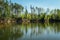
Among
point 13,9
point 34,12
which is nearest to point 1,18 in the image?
point 13,9

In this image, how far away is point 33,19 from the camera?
278ft

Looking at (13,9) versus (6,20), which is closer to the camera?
(6,20)

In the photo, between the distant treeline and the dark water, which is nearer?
the dark water

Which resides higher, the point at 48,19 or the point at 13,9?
the point at 13,9

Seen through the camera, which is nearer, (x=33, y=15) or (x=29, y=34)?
(x=29, y=34)

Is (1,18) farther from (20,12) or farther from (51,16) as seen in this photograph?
(51,16)

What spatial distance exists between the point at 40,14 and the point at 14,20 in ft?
60.0

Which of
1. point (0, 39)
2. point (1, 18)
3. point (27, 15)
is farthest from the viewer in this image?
point (27, 15)

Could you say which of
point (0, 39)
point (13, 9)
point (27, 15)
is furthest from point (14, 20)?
point (0, 39)

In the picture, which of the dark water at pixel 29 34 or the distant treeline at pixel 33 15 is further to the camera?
the distant treeline at pixel 33 15

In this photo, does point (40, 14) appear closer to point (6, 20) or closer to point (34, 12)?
point (34, 12)

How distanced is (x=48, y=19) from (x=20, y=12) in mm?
14245

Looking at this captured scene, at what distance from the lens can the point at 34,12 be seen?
8938 cm

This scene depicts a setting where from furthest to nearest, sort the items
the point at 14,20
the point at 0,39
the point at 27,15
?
the point at 27,15 < the point at 14,20 < the point at 0,39
